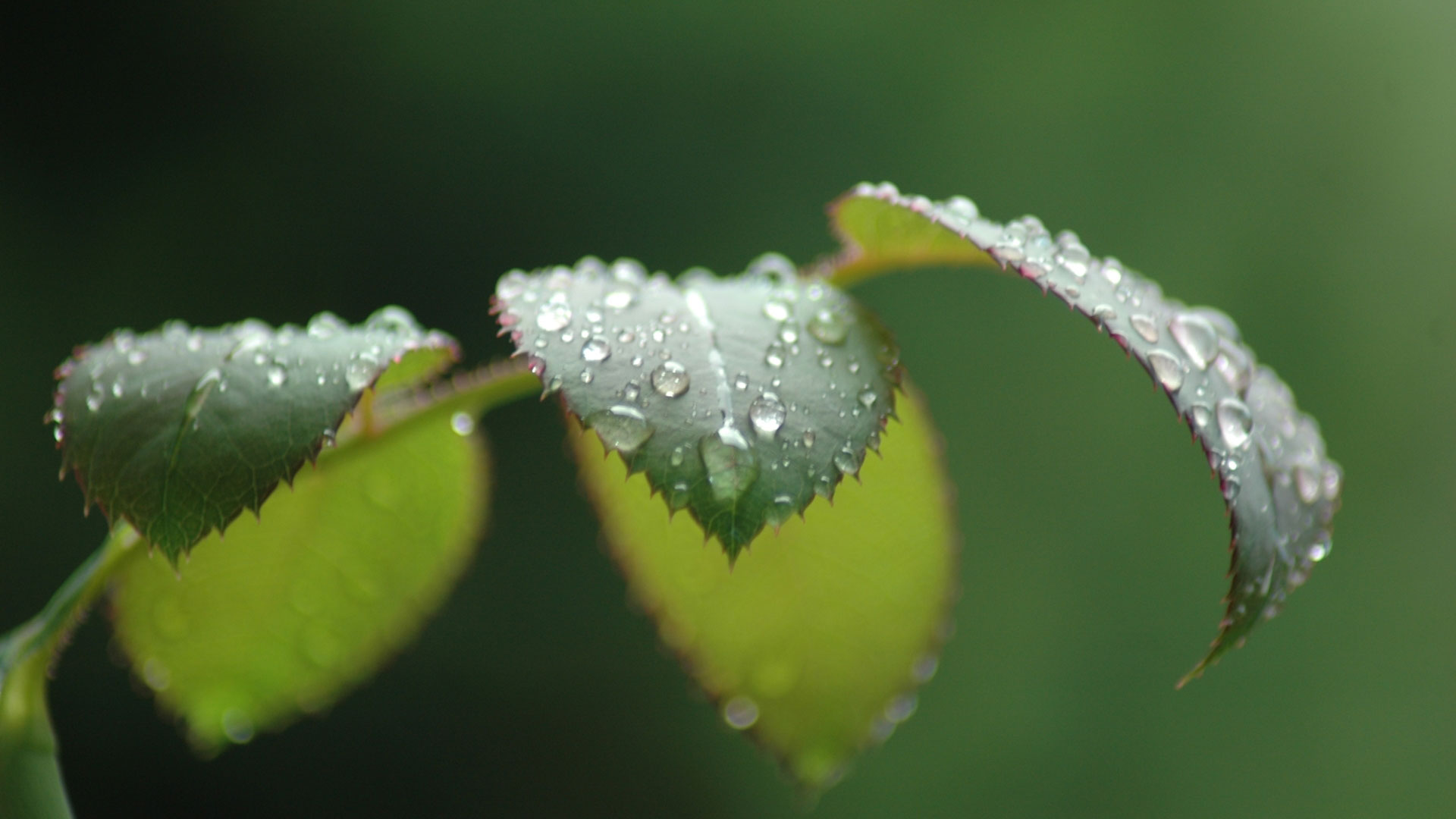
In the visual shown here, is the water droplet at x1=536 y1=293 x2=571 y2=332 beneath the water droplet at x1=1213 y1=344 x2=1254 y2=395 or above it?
above

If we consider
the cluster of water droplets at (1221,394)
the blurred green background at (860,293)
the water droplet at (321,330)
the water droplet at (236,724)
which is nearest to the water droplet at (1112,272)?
the cluster of water droplets at (1221,394)

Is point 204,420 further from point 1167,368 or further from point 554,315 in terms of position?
point 1167,368

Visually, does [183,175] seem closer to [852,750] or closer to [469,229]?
[469,229]

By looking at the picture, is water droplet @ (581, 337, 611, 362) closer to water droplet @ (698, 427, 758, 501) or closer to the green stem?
water droplet @ (698, 427, 758, 501)

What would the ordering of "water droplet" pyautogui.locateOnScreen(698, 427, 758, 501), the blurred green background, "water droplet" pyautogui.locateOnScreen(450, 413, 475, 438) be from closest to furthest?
"water droplet" pyautogui.locateOnScreen(698, 427, 758, 501) < "water droplet" pyautogui.locateOnScreen(450, 413, 475, 438) < the blurred green background

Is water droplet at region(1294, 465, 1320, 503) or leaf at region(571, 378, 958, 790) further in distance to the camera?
leaf at region(571, 378, 958, 790)

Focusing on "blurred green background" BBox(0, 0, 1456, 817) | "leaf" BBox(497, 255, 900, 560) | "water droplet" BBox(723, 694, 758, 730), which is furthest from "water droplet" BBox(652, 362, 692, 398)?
"blurred green background" BBox(0, 0, 1456, 817)
